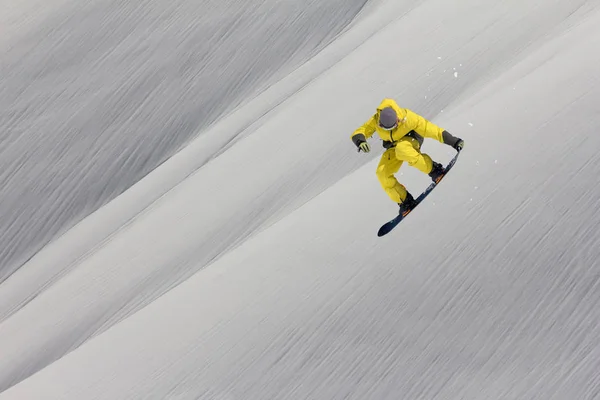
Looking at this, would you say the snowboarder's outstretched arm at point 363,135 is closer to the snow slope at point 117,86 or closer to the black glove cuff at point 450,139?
the black glove cuff at point 450,139

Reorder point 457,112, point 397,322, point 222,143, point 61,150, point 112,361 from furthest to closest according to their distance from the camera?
point 61,150, point 222,143, point 457,112, point 112,361, point 397,322

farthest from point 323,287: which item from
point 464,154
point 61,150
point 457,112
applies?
point 61,150

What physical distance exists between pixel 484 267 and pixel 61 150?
49.7 ft

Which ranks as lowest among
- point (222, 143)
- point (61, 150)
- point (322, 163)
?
point (322, 163)

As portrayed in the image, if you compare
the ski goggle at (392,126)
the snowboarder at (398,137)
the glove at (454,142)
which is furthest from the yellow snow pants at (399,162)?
the glove at (454,142)

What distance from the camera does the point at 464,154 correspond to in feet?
38.8

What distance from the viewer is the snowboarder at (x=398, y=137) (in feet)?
30.7

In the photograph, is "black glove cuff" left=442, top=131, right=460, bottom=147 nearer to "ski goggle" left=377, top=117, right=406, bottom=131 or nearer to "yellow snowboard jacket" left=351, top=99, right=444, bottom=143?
"yellow snowboard jacket" left=351, top=99, right=444, bottom=143

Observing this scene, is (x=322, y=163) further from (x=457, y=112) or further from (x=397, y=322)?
(x=397, y=322)

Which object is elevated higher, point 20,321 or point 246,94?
point 246,94

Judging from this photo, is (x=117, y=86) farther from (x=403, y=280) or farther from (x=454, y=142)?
(x=454, y=142)

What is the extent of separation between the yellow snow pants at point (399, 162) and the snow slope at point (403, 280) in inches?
39.0

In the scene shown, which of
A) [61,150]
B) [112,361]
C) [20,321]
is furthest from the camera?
[61,150]

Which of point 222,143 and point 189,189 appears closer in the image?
point 189,189
